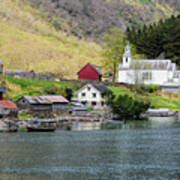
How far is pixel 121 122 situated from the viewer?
272 ft

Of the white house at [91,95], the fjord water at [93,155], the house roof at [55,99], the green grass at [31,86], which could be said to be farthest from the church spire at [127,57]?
the fjord water at [93,155]

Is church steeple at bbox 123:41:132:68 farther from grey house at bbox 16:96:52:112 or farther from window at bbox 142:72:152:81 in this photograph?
grey house at bbox 16:96:52:112

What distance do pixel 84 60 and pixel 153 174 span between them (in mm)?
134536

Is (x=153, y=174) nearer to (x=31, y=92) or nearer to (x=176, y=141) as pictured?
(x=176, y=141)

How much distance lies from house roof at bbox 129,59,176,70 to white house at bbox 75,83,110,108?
1058 inches

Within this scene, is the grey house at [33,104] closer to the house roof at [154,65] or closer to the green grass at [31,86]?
the green grass at [31,86]

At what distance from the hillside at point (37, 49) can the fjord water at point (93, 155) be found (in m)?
87.9

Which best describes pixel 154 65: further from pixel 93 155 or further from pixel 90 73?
pixel 93 155

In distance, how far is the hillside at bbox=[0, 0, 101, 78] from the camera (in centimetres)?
16538

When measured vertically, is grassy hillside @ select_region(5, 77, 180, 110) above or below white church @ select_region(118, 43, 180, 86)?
below

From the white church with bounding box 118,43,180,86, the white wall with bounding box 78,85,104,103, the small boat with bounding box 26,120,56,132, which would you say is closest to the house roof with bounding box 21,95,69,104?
the small boat with bounding box 26,120,56,132

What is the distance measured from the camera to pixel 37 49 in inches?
6929

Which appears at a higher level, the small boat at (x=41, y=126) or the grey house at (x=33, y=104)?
the grey house at (x=33, y=104)

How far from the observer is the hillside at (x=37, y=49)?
165375 millimetres
